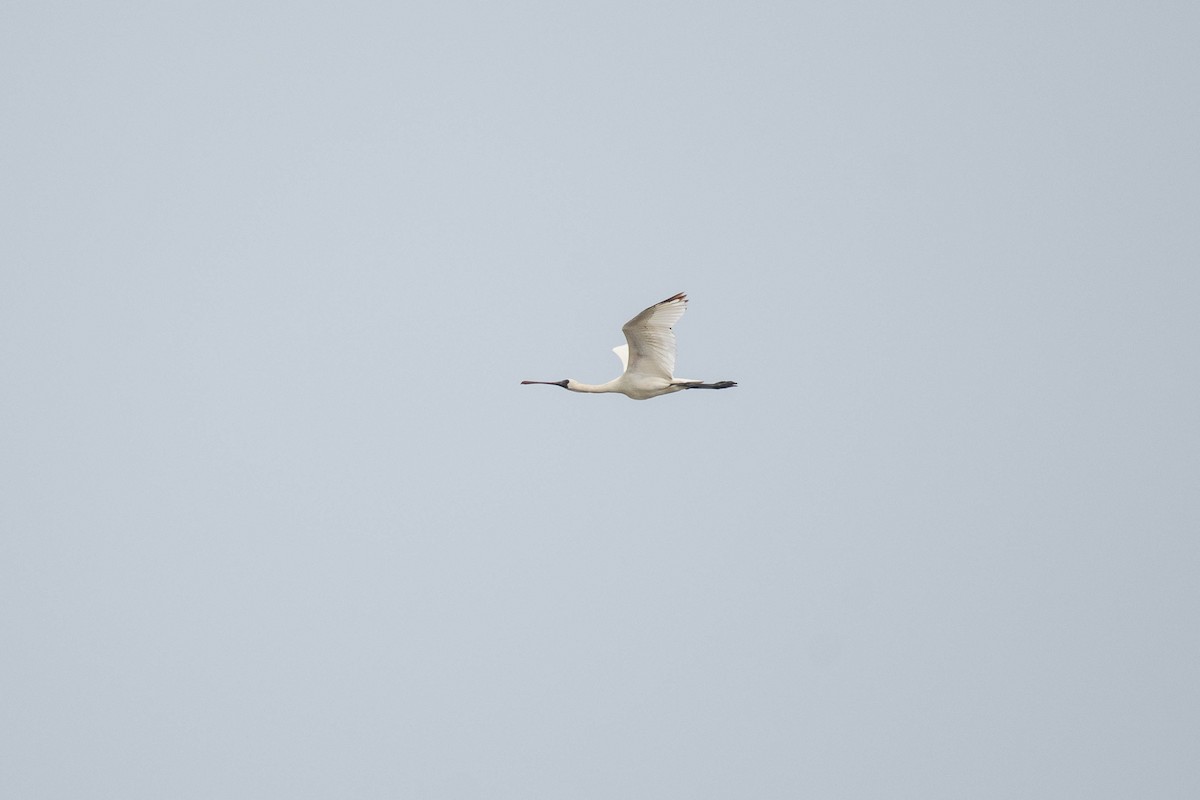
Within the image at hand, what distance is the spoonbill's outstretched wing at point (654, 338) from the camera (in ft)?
124

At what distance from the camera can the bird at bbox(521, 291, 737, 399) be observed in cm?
3791

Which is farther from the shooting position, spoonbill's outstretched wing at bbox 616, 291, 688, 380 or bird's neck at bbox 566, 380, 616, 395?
bird's neck at bbox 566, 380, 616, 395

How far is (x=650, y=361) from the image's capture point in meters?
38.8

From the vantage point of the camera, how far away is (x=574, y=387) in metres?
40.2

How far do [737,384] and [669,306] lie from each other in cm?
241

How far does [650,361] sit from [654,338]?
0.68 meters

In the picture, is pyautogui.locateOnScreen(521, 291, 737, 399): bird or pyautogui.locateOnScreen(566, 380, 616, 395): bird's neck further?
pyautogui.locateOnScreen(566, 380, 616, 395): bird's neck

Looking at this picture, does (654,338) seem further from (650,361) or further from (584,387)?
(584,387)

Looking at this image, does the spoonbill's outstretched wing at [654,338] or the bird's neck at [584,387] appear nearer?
the spoonbill's outstretched wing at [654,338]

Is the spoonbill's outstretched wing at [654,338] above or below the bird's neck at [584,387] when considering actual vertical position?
above

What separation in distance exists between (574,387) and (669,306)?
Result: 3328mm

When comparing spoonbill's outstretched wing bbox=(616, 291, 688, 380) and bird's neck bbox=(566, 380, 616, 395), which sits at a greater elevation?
spoonbill's outstretched wing bbox=(616, 291, 688, 380)

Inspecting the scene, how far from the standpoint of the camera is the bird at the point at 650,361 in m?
37.9

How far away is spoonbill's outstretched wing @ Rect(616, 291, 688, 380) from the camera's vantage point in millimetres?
37781
